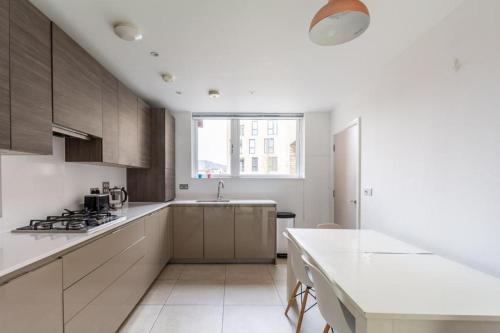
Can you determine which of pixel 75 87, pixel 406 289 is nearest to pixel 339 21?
pixel 406 289

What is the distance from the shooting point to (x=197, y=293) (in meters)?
2.56

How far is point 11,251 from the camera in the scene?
119cm

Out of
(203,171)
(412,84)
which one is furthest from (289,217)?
(412,84)

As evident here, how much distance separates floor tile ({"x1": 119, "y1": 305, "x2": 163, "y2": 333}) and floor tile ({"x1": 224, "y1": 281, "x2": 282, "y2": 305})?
701mm

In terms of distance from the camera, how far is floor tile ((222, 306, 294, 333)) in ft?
6.47

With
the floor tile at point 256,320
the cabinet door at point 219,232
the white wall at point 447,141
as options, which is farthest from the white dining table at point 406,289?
the cabinet door at point 219,232

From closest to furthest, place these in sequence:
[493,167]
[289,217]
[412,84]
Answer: [493,167] < [412,84] < [289,217]

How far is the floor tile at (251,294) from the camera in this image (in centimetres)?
240

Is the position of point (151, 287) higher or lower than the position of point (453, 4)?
lower

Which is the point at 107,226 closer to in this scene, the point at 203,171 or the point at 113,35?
the point at 113,35

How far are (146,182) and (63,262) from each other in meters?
2.22

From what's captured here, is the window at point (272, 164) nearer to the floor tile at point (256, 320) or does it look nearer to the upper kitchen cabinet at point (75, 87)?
the floor tile at point (256, 320)

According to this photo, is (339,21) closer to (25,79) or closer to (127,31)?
(127,31)

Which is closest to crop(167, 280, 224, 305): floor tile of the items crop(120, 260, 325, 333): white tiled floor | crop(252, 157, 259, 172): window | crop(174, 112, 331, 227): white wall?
crop(120, 260, 325, 333): white tiled floor
